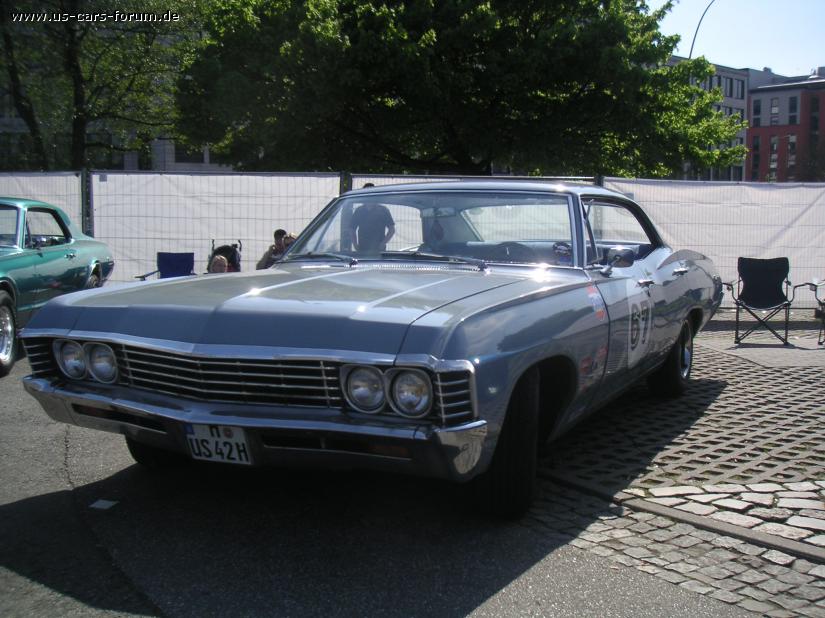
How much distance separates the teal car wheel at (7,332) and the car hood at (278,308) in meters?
4.15

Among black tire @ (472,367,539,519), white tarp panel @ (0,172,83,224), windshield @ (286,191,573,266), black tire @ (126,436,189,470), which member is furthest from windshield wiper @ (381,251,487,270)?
white tarp panel @ (0,172,83,224)

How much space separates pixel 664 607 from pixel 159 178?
10268 millimetres

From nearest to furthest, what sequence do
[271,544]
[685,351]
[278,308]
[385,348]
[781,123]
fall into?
[385,348] < [278,308] < [271,544] < [685,351] < [781,123]

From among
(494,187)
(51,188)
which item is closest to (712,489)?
(494,187)

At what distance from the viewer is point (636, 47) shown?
21469mm

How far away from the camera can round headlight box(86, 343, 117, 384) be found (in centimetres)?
357

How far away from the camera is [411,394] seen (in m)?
3.04

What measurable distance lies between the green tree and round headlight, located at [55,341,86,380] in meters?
22.7

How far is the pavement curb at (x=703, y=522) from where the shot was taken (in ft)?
11.4

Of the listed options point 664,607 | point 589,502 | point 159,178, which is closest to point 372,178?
point 159,178

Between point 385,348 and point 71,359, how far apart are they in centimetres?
156

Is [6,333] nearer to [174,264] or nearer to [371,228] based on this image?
[174,264]

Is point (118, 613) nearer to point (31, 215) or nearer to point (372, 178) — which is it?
point (31, 215)

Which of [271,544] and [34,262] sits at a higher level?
[34,262]
